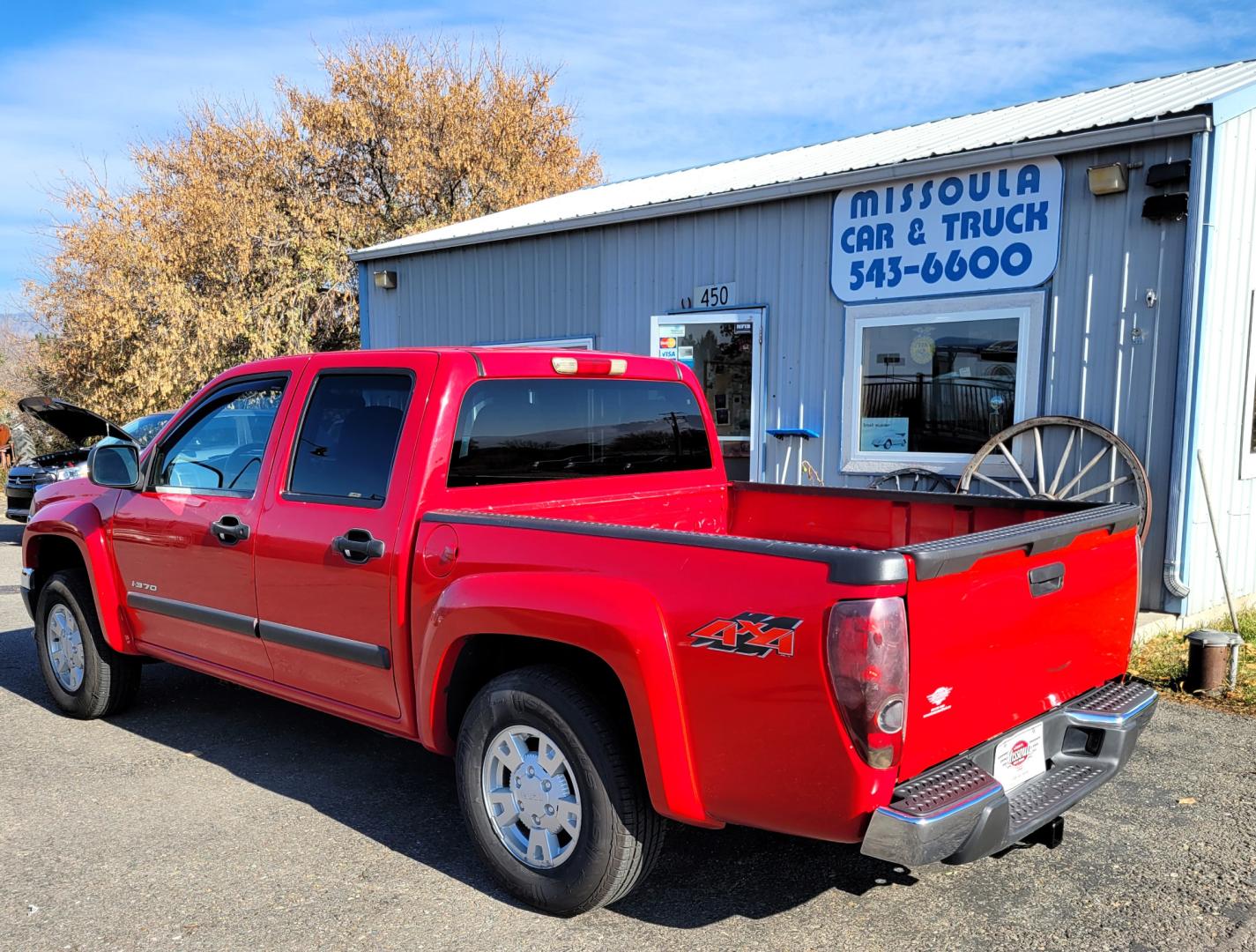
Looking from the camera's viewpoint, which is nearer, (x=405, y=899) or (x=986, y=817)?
(x=986, y=817)

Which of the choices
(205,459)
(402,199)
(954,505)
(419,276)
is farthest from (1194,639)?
(402,199)

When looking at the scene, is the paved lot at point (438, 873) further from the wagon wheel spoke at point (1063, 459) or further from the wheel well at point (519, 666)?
the wagon wheel spoke at point (1063, 459)

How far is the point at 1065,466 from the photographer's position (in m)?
7.30

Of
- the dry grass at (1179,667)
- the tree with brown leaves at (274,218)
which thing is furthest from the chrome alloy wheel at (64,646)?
the tree with brown leaves at (274,218)

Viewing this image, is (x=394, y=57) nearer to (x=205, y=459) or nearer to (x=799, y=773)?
(x=205, y=459)

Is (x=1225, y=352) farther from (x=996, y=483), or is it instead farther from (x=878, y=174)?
(x=878, y=174)

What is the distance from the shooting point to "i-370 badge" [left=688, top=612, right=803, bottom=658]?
2.56 metres

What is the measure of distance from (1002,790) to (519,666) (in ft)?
5.11

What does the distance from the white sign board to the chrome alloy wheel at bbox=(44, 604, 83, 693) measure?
6.15 meters

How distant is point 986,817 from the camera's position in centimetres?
264

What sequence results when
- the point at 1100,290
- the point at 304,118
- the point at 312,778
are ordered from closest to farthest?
1. the point at 312,778
2. the point at 1100,290
3. the point at 304,118

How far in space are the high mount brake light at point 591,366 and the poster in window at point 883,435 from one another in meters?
4.47

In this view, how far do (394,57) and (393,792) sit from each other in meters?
26.8

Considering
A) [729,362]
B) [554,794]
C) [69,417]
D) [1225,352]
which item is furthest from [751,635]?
[729,362]
